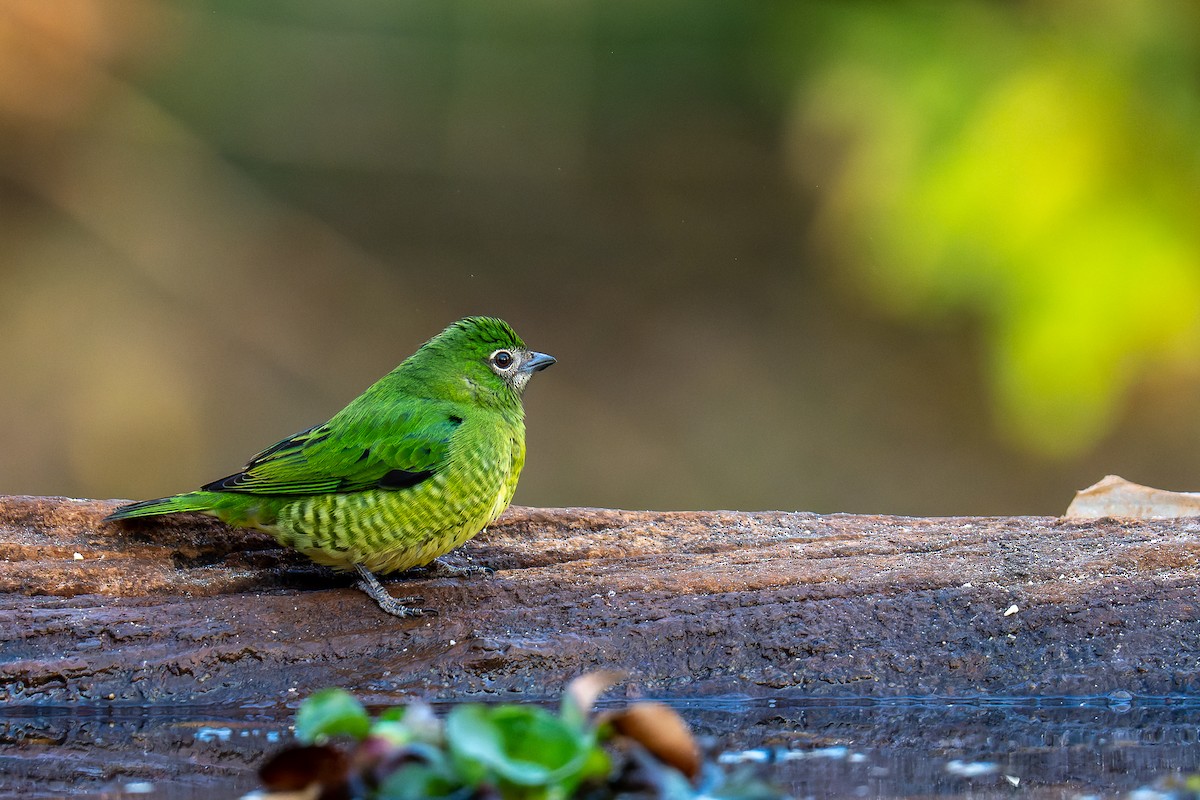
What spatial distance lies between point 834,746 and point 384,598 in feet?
4.51

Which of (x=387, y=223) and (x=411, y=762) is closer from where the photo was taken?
(x=411, y=762)

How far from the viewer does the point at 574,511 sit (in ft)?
14.9

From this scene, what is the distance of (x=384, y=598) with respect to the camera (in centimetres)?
377

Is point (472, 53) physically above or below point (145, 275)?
above

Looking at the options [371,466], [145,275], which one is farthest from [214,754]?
[145,275]

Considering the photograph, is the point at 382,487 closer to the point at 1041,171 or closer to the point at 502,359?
the point at 502,359

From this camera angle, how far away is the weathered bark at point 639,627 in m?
3.41

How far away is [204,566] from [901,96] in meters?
4.97

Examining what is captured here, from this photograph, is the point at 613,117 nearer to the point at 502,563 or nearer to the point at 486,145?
the point at 486,145

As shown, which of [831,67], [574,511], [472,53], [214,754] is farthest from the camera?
[472,53]

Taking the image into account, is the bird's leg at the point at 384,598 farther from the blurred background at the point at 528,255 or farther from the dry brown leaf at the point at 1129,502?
the blurred background at the point at 528,255

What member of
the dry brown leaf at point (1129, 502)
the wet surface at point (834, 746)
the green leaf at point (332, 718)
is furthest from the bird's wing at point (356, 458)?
the dry brown leaf at point (1129, 502)

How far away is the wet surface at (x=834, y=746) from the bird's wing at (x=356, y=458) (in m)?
0.82

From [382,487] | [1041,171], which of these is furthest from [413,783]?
[1041,171]
